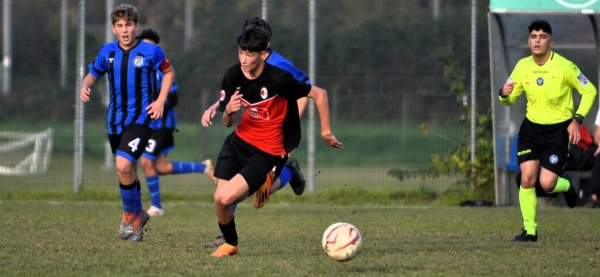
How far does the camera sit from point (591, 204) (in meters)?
12.5

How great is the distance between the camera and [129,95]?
863 centimetres

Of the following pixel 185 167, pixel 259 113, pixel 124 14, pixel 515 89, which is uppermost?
pixel 124 14

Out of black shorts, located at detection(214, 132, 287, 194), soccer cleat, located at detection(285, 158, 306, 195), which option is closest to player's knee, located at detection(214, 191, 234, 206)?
black shorts, located at detection(214, 132, 287, 194)

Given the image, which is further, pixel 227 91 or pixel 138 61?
pixel 138 61

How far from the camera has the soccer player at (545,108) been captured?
877 cm

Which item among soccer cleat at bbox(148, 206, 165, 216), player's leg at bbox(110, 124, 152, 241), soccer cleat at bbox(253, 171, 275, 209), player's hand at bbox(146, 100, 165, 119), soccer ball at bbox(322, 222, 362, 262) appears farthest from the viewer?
soccer cleat at bbox(148, 206, 165, 216)

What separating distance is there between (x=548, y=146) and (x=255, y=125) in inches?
120

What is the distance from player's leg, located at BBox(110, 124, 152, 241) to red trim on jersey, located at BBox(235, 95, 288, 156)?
62.7 inches

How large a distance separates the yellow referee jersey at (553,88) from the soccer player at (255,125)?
261 centimetres

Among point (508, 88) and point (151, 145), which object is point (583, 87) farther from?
point (151, 145)

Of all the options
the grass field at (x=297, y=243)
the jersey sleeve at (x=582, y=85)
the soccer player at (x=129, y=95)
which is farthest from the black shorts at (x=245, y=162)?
the jersey sleeve at (x=582, y=85)

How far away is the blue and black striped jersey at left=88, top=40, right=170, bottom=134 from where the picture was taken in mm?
Result: 8586

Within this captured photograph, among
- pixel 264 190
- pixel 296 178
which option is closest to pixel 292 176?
pixel 296 178

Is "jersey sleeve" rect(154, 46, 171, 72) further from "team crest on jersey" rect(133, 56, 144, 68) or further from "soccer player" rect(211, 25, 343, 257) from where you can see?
"soccer player" rect(211, 25, 343, 257)
